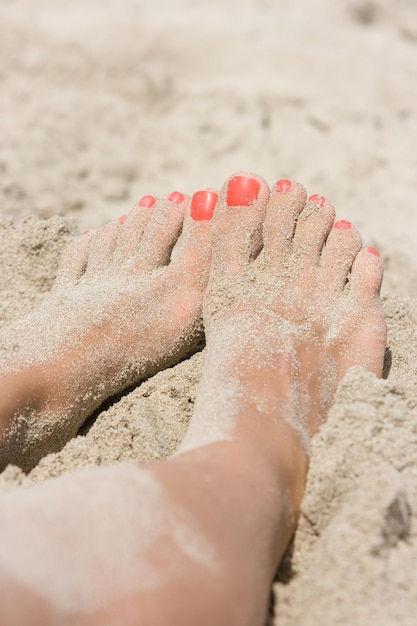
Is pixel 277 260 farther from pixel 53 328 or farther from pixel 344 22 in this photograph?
pixel 344 22

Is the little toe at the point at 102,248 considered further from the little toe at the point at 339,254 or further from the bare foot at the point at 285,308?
the little toe at the point at 339,254

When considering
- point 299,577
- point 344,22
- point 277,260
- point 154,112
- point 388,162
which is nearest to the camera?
point 299,577

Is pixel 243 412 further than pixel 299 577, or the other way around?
pixel 243 412

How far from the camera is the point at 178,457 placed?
1.08 m

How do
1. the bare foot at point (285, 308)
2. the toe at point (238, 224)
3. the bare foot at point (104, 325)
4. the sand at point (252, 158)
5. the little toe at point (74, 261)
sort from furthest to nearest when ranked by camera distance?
the little toe at point (74, 261) → the toe at point (238, 224) → the bare foot at point (104, 325) → the bare foot at point (285, 308) → the sand at point (252, 158)

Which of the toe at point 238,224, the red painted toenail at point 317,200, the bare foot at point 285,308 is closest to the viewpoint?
the bare foot at point 285,308

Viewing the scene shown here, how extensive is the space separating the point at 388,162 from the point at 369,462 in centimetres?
183

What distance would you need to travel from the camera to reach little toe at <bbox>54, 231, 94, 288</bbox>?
1.81 metres

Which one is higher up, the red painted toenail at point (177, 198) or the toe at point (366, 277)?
the red painted toenail at point (177, 198)

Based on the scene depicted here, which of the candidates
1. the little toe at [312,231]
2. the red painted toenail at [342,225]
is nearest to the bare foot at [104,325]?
the little toe at [312,231]

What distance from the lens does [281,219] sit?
5.40 feet

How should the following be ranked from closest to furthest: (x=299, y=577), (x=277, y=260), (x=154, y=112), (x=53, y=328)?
(x=299, y=577), (x=53, y=328), (x=277, y=260), (x=154, y=112)

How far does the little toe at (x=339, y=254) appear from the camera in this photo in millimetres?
1646

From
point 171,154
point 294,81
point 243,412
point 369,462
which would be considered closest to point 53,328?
point 243,412
